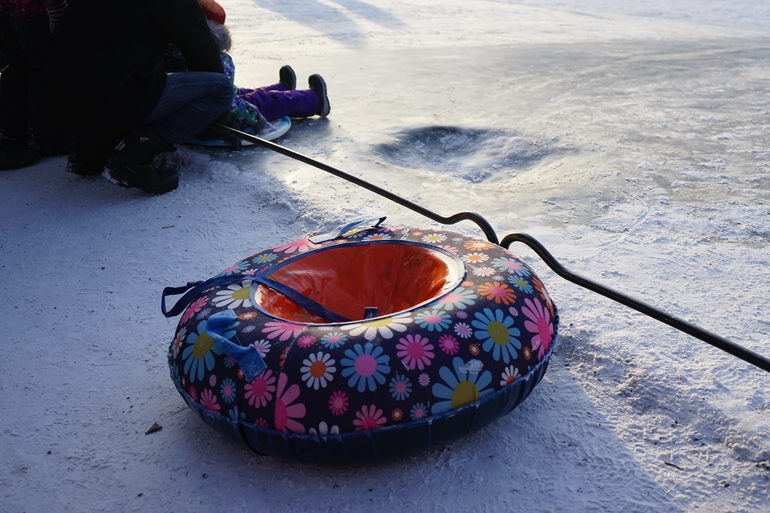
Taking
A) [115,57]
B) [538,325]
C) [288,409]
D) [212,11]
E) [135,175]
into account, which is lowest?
[135,175]

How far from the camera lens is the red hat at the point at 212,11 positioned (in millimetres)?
2766

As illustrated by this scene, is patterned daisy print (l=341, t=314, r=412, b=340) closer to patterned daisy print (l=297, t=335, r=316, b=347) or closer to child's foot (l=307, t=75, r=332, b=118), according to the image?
patterned daisy print (l=297, t=335, r=316, b=347)

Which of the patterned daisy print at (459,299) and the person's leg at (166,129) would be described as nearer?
the patterned daisy print at (459,299)

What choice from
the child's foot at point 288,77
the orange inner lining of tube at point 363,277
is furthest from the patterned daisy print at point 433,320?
the child's foot at point 288,77

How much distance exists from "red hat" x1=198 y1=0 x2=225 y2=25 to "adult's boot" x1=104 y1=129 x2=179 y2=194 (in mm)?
581

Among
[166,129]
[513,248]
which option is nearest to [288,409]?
[513,248]

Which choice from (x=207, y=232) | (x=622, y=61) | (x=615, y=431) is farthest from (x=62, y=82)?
(x=622, y=61)

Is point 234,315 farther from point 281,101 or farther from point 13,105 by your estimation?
point 281,101

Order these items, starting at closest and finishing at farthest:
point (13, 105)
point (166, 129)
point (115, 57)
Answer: point (115, 57) < point (166, 129) < point (13, 105)

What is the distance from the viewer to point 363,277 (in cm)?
167

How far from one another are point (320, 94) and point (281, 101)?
234 mm

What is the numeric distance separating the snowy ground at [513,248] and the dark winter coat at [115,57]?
0.33 m

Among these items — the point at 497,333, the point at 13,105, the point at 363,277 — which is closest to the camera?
the point at 497,333

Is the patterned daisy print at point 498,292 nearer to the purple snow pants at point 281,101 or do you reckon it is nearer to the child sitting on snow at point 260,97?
the child sitting on snow at point 260,97
